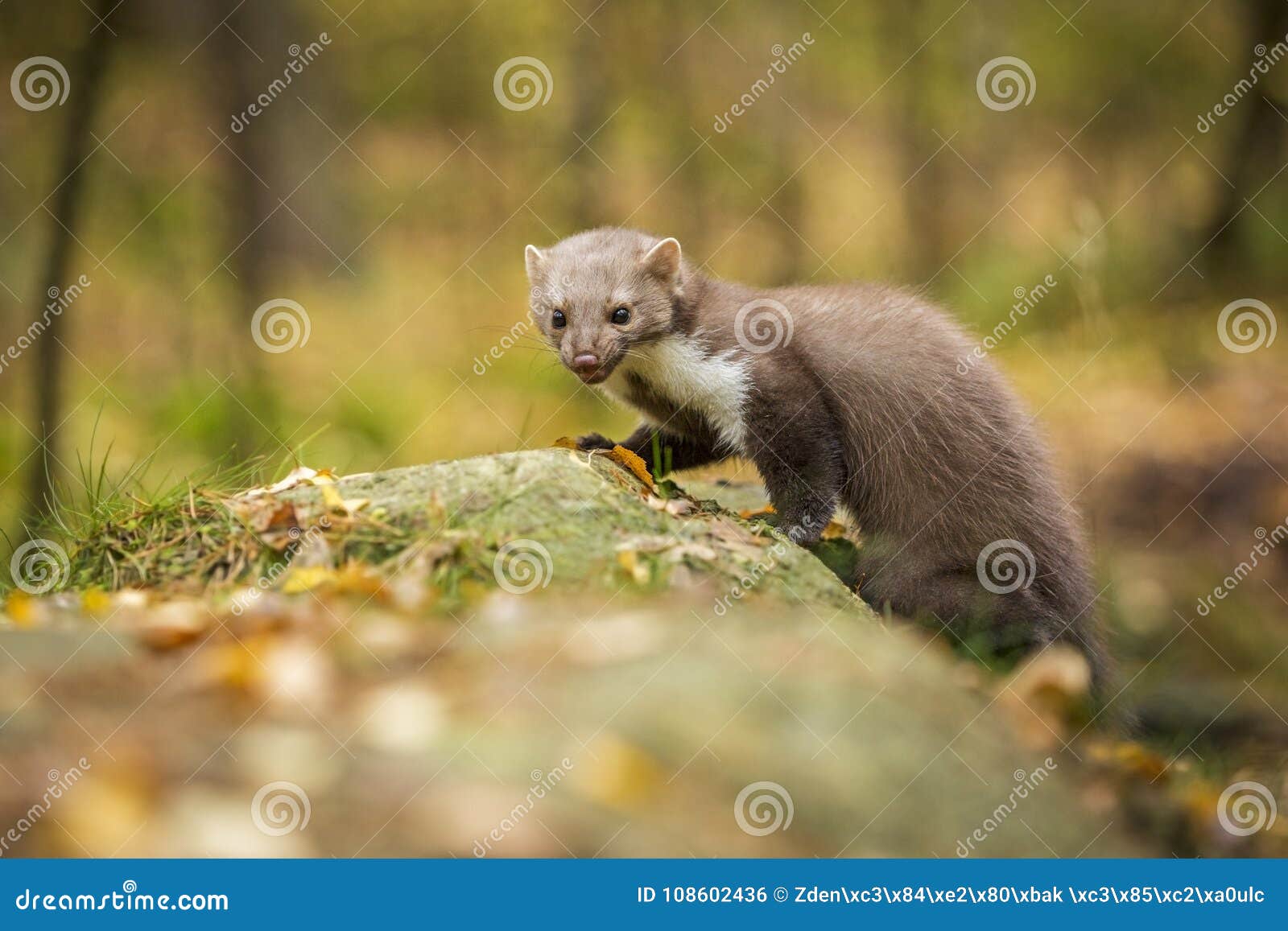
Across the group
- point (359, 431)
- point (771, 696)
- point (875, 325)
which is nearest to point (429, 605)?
point (771, 696)

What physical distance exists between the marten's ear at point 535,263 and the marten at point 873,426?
24 centimetres

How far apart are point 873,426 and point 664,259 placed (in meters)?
1.41

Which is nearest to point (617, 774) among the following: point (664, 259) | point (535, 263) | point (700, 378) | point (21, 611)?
point (21, 611)

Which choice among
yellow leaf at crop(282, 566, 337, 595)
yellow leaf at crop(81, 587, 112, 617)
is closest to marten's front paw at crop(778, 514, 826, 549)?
yellow leaf at crop(282, 566, 337, 595)

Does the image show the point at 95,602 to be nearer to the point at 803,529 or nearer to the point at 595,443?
the point at 595,443

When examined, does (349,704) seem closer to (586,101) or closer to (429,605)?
(429,605)

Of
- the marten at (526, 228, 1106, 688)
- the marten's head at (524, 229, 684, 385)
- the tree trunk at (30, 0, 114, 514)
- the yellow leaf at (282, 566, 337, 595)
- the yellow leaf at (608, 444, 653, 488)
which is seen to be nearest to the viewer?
the yellow leaf at (282, 566, 337, 595)

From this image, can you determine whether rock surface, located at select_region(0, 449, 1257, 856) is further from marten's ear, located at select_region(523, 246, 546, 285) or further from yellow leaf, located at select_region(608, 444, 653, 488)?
marten's ear, located at select_region(523, 246, 546, 285)

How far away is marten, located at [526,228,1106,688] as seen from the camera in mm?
5727

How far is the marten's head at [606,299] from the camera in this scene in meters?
5.96

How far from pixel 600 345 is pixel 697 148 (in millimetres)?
11134

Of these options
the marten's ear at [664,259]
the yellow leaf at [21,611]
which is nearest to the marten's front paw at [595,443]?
the marten's ear at [664,259]

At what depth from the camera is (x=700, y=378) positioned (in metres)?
5.97

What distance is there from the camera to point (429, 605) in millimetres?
4004
